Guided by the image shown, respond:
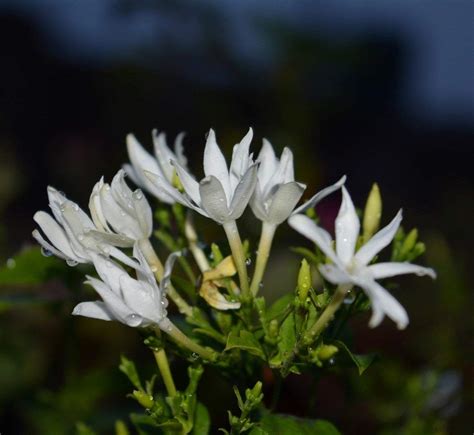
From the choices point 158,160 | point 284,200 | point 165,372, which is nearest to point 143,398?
point 165,372

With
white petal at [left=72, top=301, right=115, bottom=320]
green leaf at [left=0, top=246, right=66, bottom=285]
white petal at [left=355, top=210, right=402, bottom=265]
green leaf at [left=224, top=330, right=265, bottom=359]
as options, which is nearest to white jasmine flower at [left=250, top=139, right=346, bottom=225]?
white petal at [left=355, top=210, right=402, bottom=265]

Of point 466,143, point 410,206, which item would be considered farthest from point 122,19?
point 466,143

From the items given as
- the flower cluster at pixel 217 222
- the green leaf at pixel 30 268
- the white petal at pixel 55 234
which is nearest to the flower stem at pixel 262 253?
the flower cluster at pixel 217 222

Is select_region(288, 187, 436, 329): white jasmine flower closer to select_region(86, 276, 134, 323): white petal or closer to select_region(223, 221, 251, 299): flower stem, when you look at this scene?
select_region(223, 221, 251, 299): flower stem

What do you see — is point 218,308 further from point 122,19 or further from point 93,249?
point 122,19

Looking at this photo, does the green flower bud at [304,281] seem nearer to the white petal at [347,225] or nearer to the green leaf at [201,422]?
the white petal at [347,225]

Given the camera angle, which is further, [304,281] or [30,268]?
[30,268]

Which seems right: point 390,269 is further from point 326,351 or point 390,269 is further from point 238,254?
point 238,254

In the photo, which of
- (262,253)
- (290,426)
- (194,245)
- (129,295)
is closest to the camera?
(129,295)
